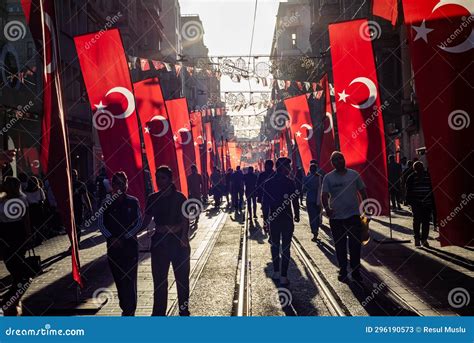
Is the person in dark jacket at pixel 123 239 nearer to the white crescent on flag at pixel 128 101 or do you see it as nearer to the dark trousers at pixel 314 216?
the white crescent on flag at pixel 128 101

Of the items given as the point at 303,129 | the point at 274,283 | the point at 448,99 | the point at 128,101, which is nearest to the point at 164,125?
the point at 128,101

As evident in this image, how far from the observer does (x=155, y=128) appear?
1252 cm

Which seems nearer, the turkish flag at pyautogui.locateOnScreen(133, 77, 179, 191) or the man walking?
the turkish flag at pyautogui.locateOnScreen(133, 77, 179, 191)

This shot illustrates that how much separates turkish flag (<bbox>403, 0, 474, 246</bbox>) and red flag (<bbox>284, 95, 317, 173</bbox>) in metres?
10.1

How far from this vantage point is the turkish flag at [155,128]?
40.6ft

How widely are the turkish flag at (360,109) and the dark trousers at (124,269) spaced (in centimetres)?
599

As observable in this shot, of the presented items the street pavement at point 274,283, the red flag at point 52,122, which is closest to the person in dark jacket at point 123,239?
the street pavement at point 274,283

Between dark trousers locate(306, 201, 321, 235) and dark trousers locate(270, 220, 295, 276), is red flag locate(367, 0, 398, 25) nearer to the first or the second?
dark trousers locate(306, 201, 321, 235)

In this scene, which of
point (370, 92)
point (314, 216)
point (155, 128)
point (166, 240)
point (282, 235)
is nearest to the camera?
point (166, 240)

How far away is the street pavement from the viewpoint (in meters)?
6.13

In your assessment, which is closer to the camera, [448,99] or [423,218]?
[448,99]

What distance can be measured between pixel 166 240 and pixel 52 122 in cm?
206

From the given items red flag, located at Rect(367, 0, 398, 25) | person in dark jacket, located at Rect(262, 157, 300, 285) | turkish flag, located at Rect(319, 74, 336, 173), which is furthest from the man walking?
red flag, located at Rect(367, 0, 398, 25)

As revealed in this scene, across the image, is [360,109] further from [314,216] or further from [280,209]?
[280,209]
